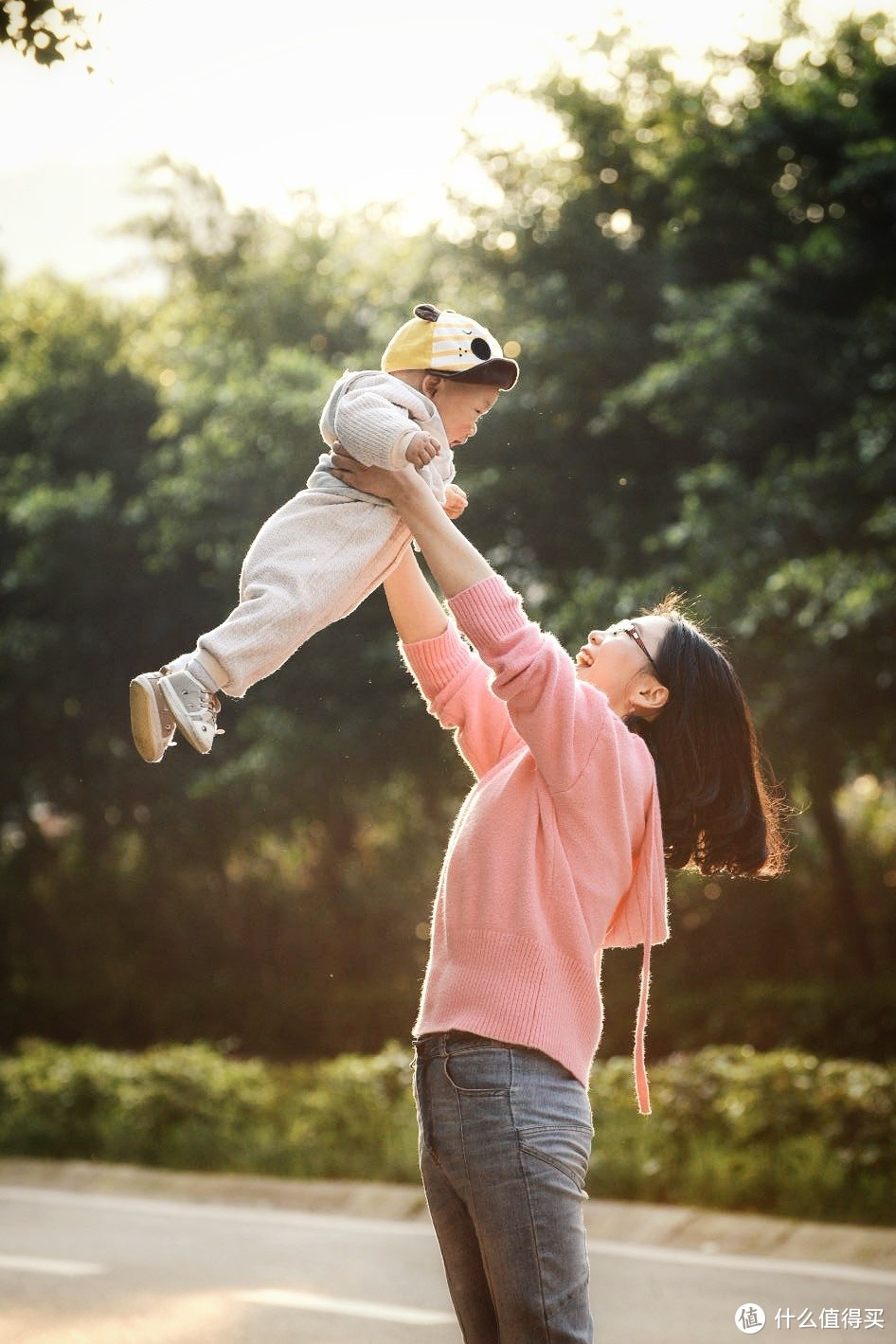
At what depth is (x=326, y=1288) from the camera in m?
6.30

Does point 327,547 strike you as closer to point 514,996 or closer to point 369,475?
point 369,475

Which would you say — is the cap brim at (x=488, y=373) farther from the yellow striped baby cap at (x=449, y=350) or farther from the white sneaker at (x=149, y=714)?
the white sneaker at (x=149, y=714)

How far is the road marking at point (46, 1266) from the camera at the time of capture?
6.76 m

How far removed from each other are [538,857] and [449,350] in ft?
2.23

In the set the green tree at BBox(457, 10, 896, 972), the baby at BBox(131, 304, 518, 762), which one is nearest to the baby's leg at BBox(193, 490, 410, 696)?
the baby at BBox(131, 304, 518, 762)

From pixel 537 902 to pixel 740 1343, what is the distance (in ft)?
12.9

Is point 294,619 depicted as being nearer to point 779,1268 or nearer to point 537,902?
point 537,902

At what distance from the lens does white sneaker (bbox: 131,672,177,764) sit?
202 cm

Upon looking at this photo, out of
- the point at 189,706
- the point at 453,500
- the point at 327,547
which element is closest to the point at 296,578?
the point at 327,547

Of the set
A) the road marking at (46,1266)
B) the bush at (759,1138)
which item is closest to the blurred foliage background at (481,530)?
the bush at (759,1138)

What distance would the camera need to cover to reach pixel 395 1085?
898 cm

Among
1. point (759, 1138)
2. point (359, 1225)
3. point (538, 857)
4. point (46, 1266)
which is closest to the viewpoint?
point (538, 857)

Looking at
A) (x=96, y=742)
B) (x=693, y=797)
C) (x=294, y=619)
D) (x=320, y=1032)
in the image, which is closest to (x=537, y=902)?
(x=693, y=797)

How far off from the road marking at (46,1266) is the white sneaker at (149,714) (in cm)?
533
